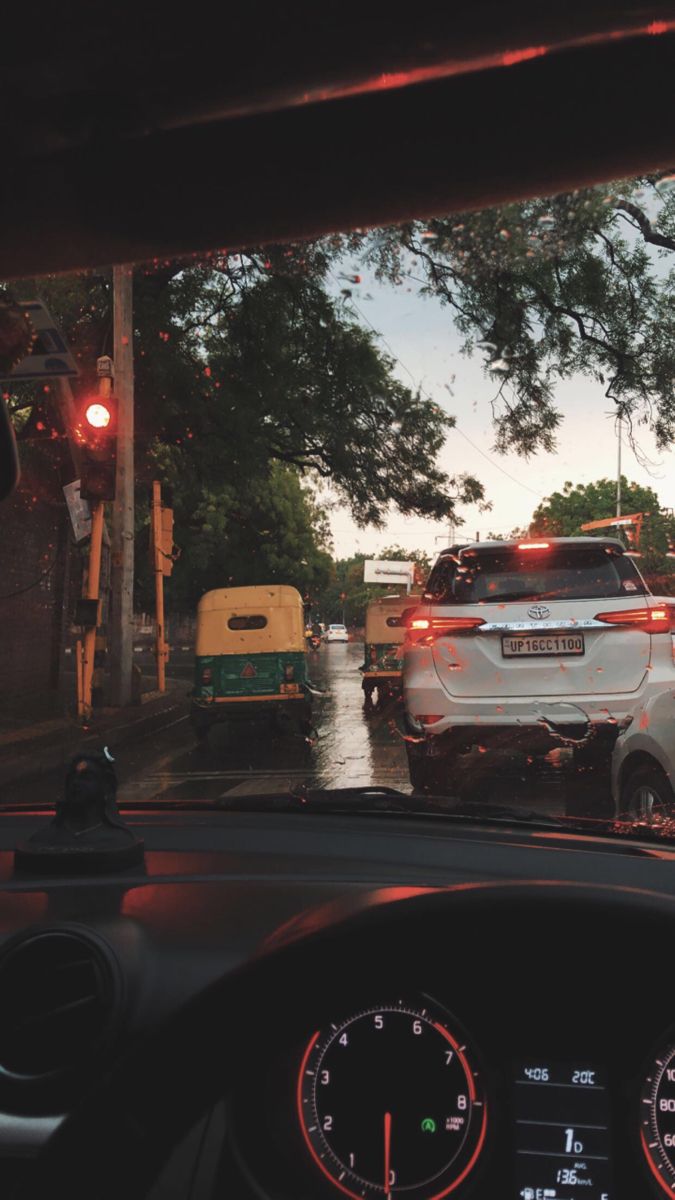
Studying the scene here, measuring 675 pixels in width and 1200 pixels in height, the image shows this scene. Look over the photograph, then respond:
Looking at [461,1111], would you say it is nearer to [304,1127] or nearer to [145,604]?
[304,1127]

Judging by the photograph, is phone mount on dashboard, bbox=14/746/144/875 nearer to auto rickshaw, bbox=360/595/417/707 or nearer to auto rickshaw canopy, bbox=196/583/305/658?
auto rickshaw, bbox=360/595/417/707

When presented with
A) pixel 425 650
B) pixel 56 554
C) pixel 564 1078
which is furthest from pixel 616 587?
pixel 56 554

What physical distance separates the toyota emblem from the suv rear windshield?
79 millimetres

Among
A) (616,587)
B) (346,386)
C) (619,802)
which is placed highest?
(346,386)

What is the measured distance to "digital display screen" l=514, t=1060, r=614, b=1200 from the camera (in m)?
1.44

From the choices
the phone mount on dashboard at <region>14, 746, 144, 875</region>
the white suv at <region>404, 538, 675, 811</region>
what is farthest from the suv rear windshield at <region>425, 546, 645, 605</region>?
the phone mount on dashboard at <region>14, 746, 144, 875</region>

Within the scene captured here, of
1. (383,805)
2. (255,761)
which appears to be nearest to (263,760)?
(255,761)

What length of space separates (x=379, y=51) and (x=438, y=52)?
0.14m

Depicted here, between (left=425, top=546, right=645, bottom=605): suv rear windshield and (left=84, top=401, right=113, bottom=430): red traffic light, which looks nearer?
(left=84, top=401, right=113, bottom=430): red traffic light

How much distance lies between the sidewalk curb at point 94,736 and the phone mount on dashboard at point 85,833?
3156 millimetres

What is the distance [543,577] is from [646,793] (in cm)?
199

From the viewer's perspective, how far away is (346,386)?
4680 mm

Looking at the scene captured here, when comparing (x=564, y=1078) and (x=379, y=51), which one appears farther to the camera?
(x=379, y=51)

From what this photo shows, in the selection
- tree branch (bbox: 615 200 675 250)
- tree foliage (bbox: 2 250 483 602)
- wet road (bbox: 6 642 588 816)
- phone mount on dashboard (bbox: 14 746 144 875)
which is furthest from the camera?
wet road (bbox: 6 642 588 816)
